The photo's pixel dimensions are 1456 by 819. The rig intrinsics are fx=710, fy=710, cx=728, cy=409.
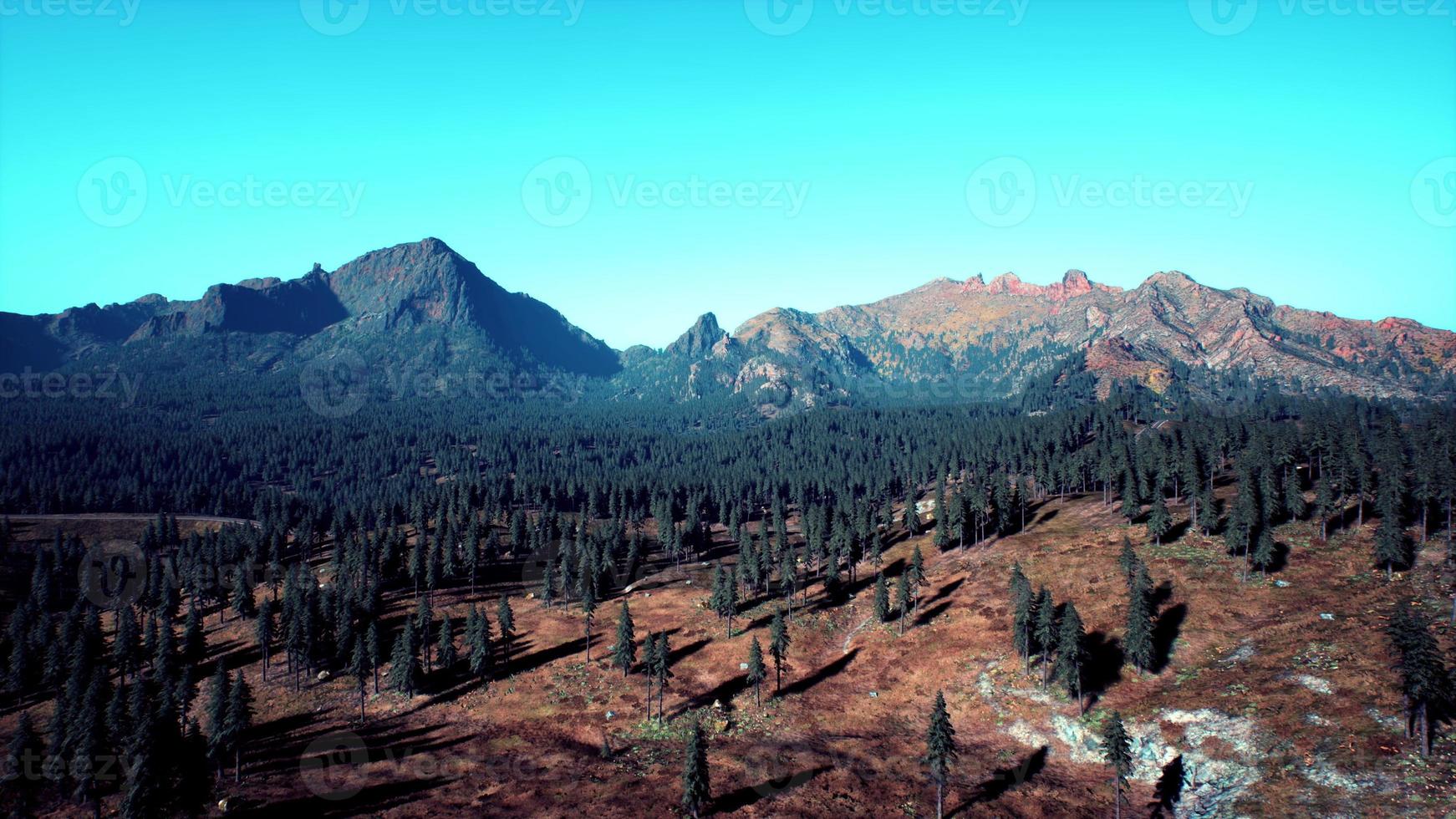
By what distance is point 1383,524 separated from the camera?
86688 mm

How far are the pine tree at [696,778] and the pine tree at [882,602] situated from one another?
47.4 meters

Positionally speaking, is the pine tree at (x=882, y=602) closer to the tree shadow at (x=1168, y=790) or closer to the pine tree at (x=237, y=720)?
the tree shadow at (x=1168, y=790)

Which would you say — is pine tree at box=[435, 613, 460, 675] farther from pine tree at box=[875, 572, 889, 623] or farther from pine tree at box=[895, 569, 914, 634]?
pine tree at box=[895, 569, 914, 634]

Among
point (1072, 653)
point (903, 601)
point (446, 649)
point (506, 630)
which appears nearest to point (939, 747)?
point (1072, 653)

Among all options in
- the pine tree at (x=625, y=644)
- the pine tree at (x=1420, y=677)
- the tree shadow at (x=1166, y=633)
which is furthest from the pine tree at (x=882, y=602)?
the pine tree at (x=1420, y=677)

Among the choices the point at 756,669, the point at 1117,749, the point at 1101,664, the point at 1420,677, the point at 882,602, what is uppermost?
the point at 1420,677

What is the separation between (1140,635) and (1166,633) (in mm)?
9672

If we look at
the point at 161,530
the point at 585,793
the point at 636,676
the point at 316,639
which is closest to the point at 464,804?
the point at 585,793

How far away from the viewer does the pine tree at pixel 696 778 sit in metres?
61.7

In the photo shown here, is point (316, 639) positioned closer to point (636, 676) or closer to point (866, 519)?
point (636, 676)

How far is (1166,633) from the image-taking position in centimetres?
8381

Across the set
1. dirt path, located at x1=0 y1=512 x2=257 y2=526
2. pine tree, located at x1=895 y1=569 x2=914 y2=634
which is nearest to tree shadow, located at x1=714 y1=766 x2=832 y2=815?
pine tree, located at x1=895 y1=569 x2=914 y2=634

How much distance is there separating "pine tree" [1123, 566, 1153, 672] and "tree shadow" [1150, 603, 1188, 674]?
5.32 ft

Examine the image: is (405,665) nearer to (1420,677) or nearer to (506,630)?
(506,630)
